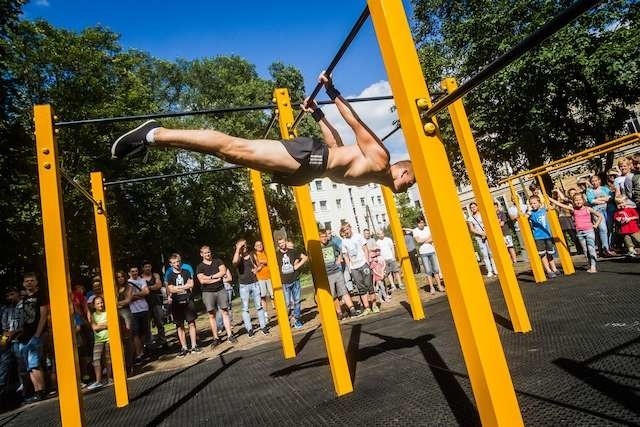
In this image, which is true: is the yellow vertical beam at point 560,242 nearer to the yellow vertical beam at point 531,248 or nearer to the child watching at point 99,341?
the yellow vertical beam at point 531,248

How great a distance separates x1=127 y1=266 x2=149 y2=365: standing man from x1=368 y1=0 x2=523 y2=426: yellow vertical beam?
6.72 m

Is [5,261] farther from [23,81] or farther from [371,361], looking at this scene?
[371,361]

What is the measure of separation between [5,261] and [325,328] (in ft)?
47.2

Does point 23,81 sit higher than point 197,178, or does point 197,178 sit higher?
point 23,81

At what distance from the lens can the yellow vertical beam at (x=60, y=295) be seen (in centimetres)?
246

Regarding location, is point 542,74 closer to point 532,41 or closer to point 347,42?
point 347,42

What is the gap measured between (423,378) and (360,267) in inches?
183

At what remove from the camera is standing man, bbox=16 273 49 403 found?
5.78m

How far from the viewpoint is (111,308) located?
447 centimetres

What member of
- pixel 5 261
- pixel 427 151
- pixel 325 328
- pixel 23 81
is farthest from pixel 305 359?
pixel 23 81

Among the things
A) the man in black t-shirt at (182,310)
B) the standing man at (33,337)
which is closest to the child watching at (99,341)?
the standing man at (33,337)

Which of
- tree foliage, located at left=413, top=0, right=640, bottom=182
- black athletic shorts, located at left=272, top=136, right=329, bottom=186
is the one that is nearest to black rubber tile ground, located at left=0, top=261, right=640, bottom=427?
black athletic shorts, located at left=272, top=136, right=329, bottom=186

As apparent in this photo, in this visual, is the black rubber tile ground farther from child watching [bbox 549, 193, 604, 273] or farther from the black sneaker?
the black sneaker

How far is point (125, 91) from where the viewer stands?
2058cm
